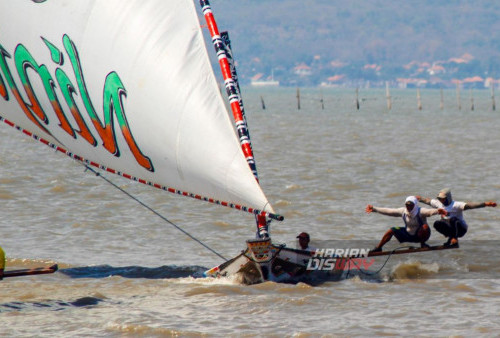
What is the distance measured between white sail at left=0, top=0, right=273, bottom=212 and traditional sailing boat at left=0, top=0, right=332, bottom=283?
0.02 meters

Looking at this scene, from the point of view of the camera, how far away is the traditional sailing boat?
674 inches

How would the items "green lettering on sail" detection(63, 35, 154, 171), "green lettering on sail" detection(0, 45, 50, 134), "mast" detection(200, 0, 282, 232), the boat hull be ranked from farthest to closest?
1. "green lettering on sail" detection(0, 45, 50, 134)
2. the boat hull
3. "mast" detection(200, 0, 282, 232)
4. "green lettering on sail" detection(63, 35, 154, 171)

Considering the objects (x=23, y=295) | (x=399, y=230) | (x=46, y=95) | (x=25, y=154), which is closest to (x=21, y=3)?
(x=46, y=95)

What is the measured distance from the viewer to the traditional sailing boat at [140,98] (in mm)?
17125

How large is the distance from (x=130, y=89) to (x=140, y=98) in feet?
0.92

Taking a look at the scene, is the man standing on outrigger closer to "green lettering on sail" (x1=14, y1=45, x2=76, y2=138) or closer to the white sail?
the white sail

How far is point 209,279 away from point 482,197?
52.1ft

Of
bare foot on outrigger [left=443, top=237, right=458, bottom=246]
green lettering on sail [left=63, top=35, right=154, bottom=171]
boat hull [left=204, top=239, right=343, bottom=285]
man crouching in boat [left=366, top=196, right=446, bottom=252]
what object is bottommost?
boat hull [left=204, top=239, right=343, bottom=285]

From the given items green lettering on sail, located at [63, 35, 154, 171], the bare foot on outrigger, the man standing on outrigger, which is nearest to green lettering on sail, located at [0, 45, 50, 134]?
green lettering on sail, located at [63, 35, 154, 171]

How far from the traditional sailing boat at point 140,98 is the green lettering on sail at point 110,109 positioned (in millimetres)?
19

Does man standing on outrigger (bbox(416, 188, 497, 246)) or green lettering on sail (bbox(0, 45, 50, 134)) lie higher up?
green lettering on sail (bbox(0, 45, 50, 134))

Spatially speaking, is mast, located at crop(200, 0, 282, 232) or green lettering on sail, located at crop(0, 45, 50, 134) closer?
mast, located at crop(200, 0, 282, 232)

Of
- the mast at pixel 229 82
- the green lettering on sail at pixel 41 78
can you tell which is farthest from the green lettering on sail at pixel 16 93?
the mast at pixel 229 82

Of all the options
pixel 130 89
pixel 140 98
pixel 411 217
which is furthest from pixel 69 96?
pixel 411 217
